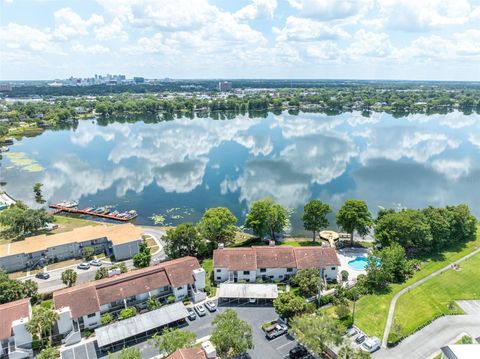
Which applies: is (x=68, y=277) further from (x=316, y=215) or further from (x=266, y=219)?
(x=316, y=215)

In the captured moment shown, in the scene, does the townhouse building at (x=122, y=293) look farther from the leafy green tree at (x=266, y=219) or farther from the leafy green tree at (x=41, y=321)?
the leafy green tree at (x=266, y=219)

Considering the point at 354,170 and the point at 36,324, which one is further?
the point at 354,170

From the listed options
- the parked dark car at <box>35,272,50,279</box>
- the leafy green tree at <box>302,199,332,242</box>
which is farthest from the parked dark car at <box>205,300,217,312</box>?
the parked dark car at <box>35,272,50,279</box>

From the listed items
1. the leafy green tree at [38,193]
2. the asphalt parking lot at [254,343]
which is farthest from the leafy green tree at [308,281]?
the leafy green tree at [38,193]

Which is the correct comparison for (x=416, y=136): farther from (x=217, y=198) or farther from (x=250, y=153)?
(x=217, y=198)

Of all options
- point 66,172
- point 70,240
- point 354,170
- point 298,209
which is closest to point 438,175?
point 354,170

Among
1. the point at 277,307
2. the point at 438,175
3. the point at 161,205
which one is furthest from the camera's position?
the point at 438,175
